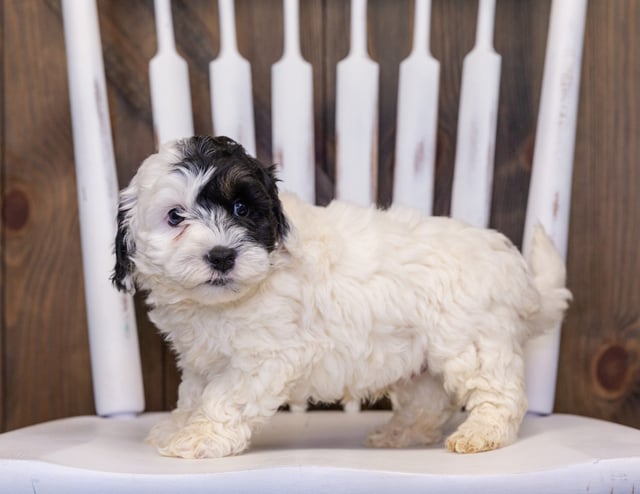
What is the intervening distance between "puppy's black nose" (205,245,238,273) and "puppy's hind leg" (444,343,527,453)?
36 cm

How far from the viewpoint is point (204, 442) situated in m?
1.03

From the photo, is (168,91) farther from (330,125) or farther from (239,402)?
(239,402)

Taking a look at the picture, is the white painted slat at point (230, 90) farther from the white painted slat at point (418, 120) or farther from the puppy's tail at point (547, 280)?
the puppy's tail at point (547, 280)

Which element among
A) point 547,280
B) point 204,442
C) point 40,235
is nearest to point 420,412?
point 547,280

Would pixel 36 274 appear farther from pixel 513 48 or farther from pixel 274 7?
pixel 513 48

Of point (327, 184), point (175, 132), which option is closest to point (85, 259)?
point (175, 132)

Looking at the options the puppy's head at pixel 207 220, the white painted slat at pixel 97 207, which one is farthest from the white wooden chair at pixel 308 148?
the puppy's head at pixel 207 220

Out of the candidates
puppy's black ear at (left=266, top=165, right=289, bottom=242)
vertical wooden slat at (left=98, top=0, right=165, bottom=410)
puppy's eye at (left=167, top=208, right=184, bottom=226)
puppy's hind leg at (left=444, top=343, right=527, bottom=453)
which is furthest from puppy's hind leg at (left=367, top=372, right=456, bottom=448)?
vertical wooden slat at (left=98, top=0, right=165, bottom=410)

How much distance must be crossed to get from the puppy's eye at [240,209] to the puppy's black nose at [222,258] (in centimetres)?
6

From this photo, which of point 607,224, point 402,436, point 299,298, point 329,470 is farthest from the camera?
point 607,224

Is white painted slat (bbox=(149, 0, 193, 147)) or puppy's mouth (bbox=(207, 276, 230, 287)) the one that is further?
white painted slat (bbox=(149, 0, 193, 147))

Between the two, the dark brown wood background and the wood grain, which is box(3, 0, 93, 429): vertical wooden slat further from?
the wood grain

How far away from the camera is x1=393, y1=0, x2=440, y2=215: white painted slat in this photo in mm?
1371

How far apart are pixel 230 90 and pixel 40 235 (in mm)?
495
